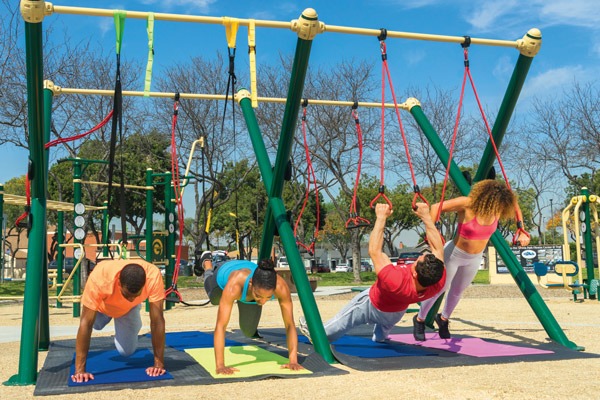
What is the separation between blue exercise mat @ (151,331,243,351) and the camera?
285 inches

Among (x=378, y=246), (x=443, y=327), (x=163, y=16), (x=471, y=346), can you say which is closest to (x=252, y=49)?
(x=163, y=16)

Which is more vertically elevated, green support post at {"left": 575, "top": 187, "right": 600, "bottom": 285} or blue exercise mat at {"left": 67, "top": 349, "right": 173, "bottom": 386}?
green support post at {"left": 575, "top": 187, "right": 600, "bottom": 285}

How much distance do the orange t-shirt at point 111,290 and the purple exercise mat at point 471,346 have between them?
3263 mm

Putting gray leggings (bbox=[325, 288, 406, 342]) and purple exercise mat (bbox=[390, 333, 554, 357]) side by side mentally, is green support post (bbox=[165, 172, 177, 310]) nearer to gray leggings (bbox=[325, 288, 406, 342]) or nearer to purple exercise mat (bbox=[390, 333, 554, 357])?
purple exercise mat (bbox=[390, 333, 554, 357])

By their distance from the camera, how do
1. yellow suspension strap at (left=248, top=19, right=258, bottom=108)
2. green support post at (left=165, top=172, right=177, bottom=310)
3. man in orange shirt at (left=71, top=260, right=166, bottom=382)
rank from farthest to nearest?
green support post at (left=165, top=172, right=177, bottom=310)
yellow suspension strap at (left=248, top=19, right=258, bottom=108)
man in orange shirt at (left=71, top=260, right=166, bottom=382)

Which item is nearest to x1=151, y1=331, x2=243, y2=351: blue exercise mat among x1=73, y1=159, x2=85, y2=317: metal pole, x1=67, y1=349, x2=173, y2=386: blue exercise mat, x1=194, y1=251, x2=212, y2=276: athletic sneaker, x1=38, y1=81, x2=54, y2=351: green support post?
x1=67, y1=349, x2=173, y2=386: blue exercise mat

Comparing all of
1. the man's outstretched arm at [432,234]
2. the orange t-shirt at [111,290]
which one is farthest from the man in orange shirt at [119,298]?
the man's outstretched arm at [432,234]

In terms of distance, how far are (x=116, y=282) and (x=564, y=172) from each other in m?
25.5

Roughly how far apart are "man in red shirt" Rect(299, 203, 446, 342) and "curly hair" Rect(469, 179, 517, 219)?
25.5 inches

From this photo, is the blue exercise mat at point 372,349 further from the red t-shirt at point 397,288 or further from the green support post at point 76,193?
the green support post at point 76,193

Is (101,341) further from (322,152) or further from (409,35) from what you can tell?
(322,152)

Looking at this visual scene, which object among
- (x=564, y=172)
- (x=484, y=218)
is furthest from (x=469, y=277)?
(x=564, y=172)

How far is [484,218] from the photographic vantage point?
6398mm

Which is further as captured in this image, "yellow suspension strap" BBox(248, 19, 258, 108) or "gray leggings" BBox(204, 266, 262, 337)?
"gray leggings" BBox(204, 266, 262, 337)
